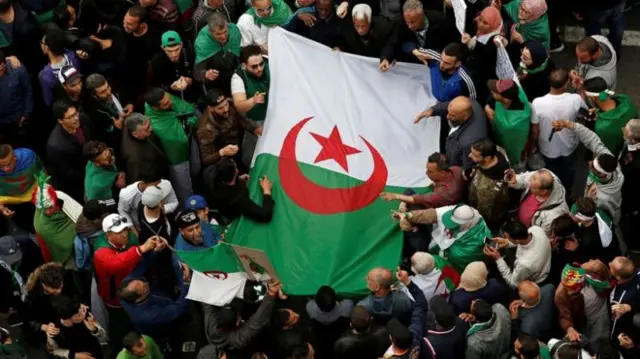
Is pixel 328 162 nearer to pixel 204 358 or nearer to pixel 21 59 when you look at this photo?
pixel 204 358

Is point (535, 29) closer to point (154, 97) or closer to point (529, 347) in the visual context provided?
point (154, 97)

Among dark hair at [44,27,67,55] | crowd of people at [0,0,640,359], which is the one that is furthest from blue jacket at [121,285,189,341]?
dark hair at [44,27,67,55]

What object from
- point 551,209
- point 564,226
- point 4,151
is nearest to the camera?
point 564,226

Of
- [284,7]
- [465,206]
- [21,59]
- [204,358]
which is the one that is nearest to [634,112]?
[465,206]

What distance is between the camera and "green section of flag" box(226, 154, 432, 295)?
9391 millimetres

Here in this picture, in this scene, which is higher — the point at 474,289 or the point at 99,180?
the point at 474,289

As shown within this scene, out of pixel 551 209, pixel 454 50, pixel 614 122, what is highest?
pixel 454 50

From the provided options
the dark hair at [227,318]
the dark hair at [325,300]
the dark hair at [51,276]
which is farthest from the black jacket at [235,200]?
the dark hair at [51,276]

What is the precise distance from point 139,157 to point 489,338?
388cm

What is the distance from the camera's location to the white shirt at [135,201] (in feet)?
31.0

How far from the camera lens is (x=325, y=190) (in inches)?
397

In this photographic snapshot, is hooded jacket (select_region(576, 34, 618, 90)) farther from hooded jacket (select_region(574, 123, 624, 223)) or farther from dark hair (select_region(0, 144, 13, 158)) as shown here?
dark hair (select_region(0, 144, 13, 158))

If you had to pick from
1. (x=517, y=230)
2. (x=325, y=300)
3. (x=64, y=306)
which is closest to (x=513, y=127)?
(x=517, y=230)

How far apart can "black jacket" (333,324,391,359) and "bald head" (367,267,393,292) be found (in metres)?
0.38
